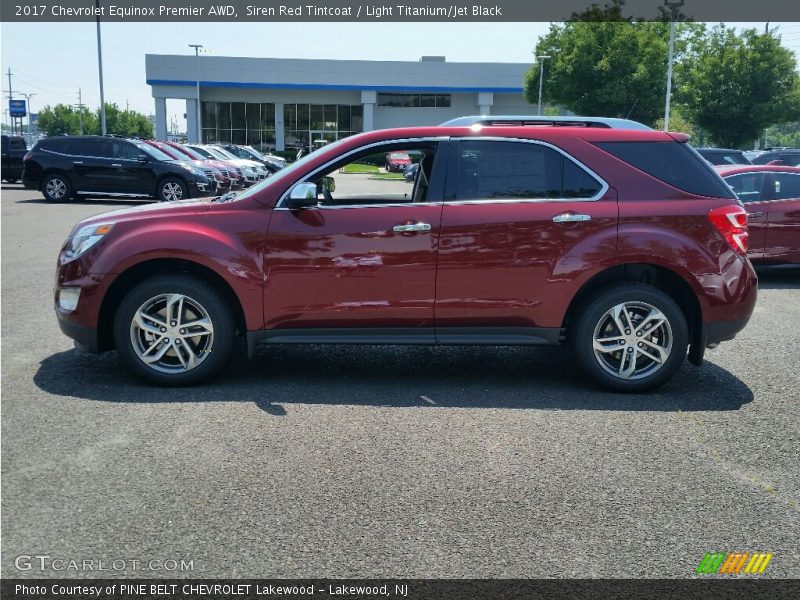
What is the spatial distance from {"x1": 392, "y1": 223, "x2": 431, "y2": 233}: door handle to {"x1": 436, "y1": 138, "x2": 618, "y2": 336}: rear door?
0.13m

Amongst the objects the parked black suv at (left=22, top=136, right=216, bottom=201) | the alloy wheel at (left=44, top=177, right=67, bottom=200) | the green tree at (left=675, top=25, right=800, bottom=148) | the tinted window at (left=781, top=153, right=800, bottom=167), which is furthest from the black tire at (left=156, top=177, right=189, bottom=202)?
the green tree at (left=675, top=25, right=800, bottom=148)

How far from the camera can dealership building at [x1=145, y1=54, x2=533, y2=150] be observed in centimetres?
6638

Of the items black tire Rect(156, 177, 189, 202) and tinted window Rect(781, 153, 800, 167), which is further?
tinted window Rect(781, 153, 800, 167)

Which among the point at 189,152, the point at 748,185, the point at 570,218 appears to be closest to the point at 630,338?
the point at 570,218

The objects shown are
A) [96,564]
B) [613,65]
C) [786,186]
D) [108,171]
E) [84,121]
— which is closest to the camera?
[96,564]

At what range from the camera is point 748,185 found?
10.6 metres

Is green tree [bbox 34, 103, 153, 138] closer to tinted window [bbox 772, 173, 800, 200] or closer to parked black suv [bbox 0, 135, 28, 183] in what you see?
parked black suv [bbox 0, 135, 28, 183]

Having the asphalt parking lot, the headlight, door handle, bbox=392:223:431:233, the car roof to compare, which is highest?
the car roof

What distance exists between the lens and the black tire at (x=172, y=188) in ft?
71.0

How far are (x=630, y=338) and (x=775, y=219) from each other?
592 cm

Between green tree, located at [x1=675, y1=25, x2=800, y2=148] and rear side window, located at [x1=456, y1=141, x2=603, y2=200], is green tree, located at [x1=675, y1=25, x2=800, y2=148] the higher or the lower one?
the higher one

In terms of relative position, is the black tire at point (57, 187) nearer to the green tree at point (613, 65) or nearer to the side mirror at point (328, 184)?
the side mirror at point (328, 184)

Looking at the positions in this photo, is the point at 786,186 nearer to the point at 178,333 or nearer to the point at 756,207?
the point at 756,207

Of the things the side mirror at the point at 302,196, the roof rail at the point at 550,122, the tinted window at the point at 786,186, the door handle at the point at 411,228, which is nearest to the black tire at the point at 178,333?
the side mirror at the point at 302,196
